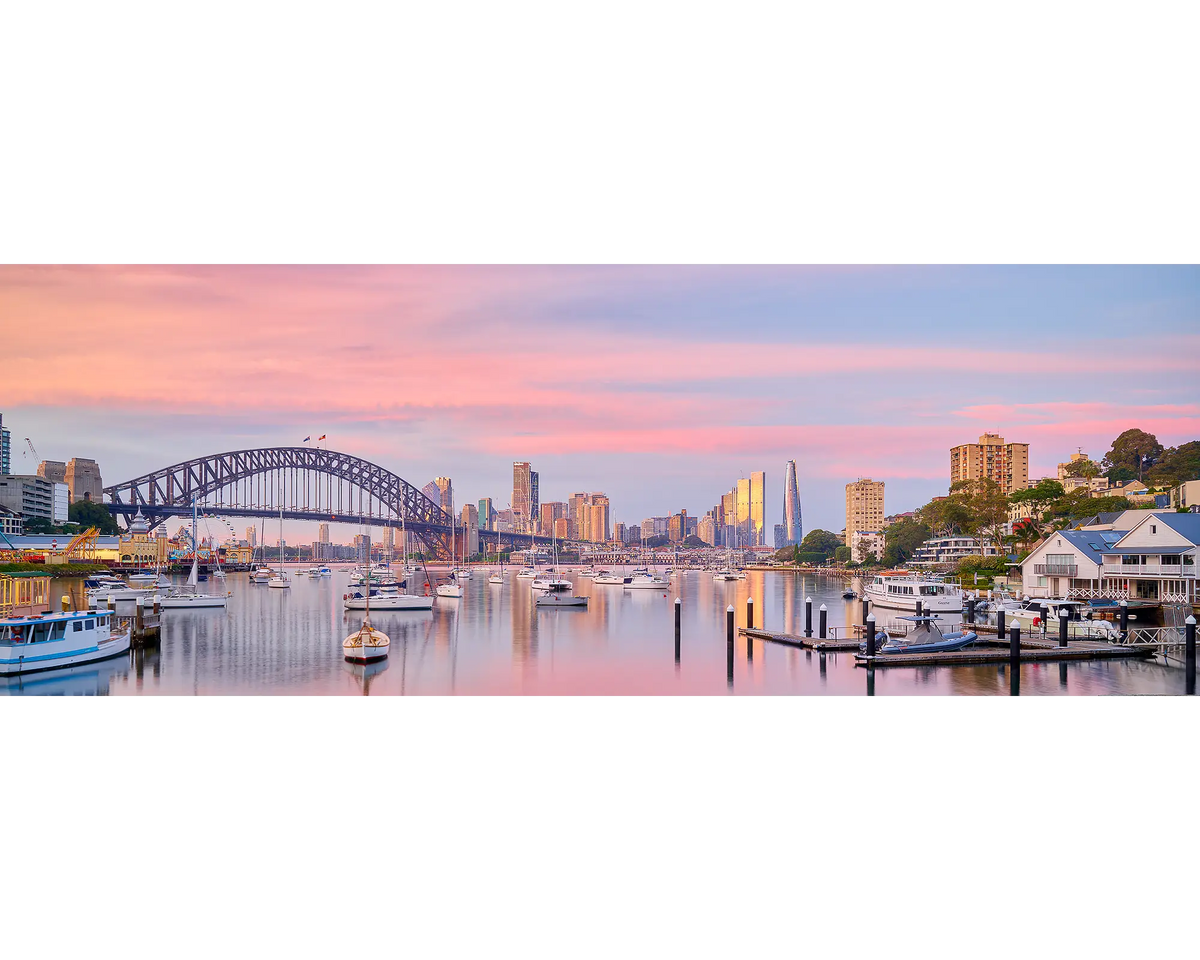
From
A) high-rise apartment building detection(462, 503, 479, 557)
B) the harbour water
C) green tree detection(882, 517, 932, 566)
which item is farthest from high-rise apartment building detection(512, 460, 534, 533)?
the harbour water

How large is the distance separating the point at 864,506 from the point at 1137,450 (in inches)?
827

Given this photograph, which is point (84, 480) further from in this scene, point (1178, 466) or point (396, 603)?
point (1178, 466)

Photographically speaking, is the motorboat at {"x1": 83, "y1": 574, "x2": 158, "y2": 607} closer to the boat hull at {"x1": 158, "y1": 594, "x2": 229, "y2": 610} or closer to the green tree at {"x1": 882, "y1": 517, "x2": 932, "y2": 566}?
the boat hull at {"x1": 158, "y1": 594, "x2": 229, "y2": 610}

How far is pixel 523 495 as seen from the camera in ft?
170

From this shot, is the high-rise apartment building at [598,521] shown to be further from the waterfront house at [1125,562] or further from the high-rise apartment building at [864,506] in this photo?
the waterfront house at [1125,562]

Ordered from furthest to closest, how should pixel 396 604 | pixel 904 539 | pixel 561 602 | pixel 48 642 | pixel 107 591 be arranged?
pixel 904 539 < pixel 561 602 < pixel 396 604 < pixel 107 591 < pixel 48 642

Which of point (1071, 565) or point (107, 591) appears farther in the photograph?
point (107, 591)

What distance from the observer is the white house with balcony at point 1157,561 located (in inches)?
654

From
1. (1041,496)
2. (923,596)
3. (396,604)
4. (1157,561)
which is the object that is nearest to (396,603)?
(396,604)

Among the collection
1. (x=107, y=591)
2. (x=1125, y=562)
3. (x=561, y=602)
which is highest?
(x=1125, y=562)
